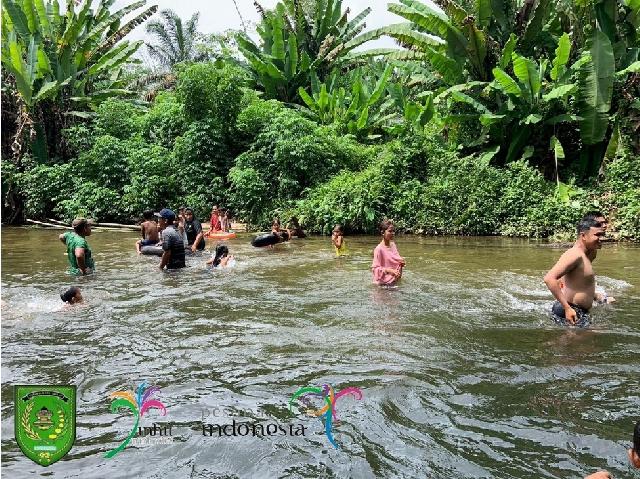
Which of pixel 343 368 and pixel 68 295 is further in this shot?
pixel 68 295

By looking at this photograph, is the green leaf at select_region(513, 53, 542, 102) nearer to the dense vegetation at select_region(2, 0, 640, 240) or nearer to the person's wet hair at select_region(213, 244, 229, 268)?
the dense vegetation at select_region(2, 0, 640, 240)

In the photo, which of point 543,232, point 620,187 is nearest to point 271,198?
point 543,232

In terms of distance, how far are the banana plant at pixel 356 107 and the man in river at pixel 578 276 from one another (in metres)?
17.1

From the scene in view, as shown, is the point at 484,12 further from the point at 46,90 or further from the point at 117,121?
the point at 46,90

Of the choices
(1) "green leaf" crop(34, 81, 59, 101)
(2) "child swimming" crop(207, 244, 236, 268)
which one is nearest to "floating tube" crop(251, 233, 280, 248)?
(2) "child swimming" crop(207, 244, 236, 268)

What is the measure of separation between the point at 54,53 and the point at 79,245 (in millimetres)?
17907

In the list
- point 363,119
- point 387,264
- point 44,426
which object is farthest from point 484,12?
point 44,426

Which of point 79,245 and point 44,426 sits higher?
point 79,245

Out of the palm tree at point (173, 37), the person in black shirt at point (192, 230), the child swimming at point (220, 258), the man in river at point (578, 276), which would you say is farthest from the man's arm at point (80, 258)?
the palm tree at point (173, 37)

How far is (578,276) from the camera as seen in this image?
5.95 m

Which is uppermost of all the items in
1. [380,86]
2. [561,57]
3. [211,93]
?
[380,86]

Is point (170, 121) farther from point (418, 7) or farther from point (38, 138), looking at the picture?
point (418, 7)

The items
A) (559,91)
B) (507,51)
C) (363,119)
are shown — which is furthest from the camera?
(363,119)

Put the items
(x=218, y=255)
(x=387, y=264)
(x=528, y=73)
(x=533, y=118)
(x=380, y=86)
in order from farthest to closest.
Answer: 1. (x=380, y=86)
2. (x=533, y=118)
3. (x=528, y=73)
4. (x=218, y=255)
5. (x=387, y=264)
